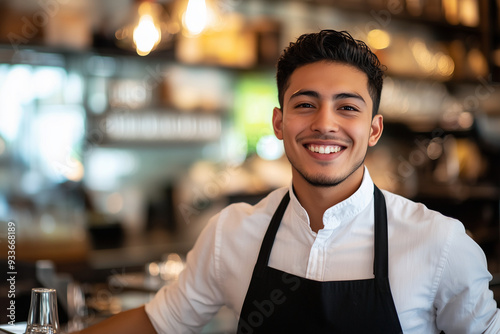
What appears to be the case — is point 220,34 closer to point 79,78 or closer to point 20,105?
point 79,78

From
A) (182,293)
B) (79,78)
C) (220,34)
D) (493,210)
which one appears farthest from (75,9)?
(493,210)

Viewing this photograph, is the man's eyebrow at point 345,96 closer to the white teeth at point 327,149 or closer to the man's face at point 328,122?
the man's face at point 328,122

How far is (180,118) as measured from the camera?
445cm

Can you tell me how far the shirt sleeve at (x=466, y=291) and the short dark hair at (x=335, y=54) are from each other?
40cm

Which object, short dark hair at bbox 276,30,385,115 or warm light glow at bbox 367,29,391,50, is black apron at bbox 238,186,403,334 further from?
warm light glow at bbox 367,29,391,50

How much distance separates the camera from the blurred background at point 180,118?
12.2 feet

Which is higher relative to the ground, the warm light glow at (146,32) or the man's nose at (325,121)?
the warm light glow at (146,32)

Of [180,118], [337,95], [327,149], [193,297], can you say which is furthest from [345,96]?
[180,118]

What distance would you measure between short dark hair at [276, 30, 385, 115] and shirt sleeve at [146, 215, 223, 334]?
0.46 meters

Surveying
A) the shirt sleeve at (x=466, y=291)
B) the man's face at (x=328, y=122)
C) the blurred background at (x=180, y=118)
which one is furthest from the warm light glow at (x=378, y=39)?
the shirt sleeve at (x=466, y=291)

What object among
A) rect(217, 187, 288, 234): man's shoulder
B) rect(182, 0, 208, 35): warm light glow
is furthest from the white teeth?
rect(182, 0, 208, 35): warm light glow

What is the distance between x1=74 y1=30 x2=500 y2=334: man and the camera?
142cm

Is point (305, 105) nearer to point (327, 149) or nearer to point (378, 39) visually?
point (327, 149)

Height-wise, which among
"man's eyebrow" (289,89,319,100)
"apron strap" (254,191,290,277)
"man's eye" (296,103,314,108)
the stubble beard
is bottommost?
"apron strap" (254,191,290,277)
